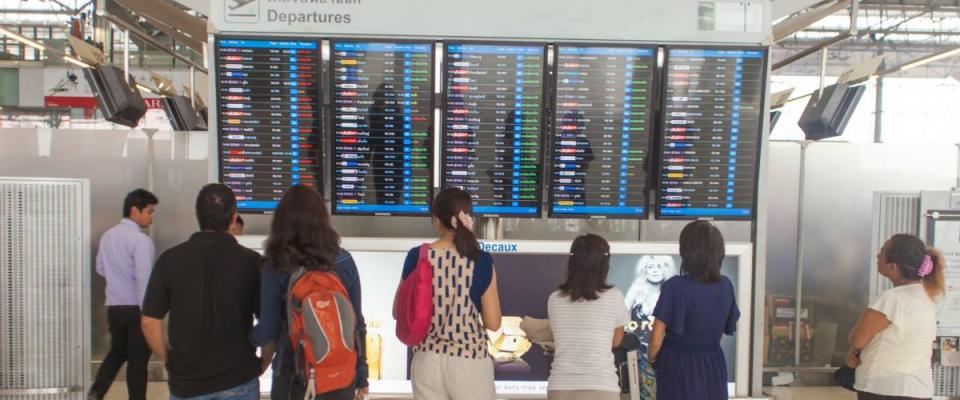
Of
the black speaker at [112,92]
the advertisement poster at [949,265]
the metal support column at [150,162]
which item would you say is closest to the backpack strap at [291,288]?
the black speaker at [112,92]

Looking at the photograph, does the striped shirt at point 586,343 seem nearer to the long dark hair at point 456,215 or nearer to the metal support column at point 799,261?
the long dark hair at point 456,215

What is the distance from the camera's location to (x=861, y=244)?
6.87m

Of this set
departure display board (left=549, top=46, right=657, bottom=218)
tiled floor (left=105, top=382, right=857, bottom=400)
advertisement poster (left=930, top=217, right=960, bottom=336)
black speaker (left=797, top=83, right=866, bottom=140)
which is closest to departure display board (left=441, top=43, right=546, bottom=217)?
departure display board (left=549, top=46, right=657, bottom=218)

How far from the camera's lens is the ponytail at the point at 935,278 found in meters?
3.21

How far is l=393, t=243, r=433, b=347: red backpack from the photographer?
8.93 ft

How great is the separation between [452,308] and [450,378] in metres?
0.28

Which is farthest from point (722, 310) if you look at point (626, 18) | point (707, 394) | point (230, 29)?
point (230, 29)

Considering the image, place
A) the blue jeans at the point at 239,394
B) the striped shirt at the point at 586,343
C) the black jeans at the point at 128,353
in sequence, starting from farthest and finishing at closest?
the black jeans at the point at 128,353 → the striped shirt at the point at 586,343 → the blue jeans at the point at 239,394

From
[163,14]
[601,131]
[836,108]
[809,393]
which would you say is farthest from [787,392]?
[163,14]

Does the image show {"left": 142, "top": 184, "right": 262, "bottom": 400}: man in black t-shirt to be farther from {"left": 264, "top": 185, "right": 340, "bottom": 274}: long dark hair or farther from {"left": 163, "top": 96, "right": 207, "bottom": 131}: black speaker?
{"left": 163, "top": 96, "right": 207, "bottom": 131}: black speaker

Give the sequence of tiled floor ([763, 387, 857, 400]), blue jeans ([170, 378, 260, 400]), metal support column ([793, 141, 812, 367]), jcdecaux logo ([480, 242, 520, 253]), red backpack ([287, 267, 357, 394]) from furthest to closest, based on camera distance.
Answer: metal support column ([793, 141, 812, 367]), tiled floor ([763, 387, 857, 400]), jcdecaux logo ([480, 242, 520, 253]), blue jeans ([170, 378, 260, 400]), red backpack ([287, 267, 357, 394])

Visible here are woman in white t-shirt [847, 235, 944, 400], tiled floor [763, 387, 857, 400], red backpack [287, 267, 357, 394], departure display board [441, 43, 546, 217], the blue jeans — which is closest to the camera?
red backpack [287, 267, 357, 394]

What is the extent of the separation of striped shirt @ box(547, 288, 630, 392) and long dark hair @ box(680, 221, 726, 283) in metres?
0.39

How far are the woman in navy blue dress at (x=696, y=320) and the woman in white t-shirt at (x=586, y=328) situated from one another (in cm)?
26
